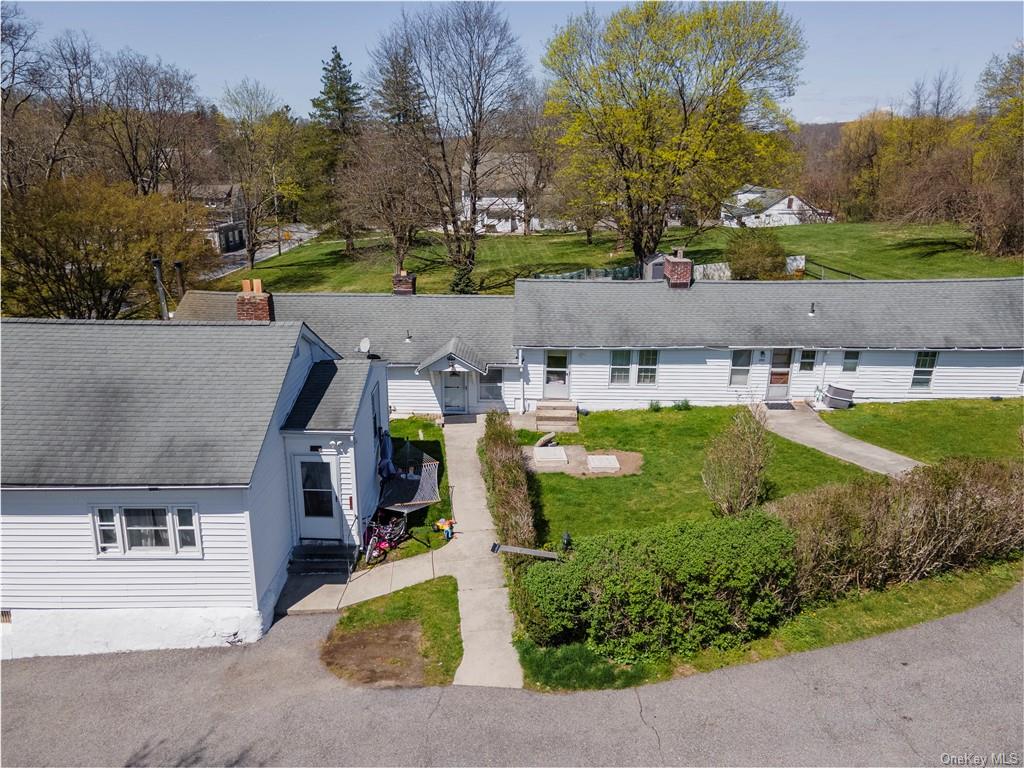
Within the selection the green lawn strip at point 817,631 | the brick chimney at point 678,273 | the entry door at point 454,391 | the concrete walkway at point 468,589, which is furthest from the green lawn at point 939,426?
the concrete walkway at point 468,589

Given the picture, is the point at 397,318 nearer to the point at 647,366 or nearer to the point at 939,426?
the point at 647,366

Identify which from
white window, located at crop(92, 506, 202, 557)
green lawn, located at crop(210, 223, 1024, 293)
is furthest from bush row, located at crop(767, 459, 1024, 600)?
green lawn, located at crop(210, 223, 1024, 293)

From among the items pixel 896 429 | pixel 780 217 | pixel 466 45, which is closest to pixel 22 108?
pixel 466 45

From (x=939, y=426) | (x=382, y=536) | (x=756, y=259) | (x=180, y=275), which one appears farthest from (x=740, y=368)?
(x=180, y=275)

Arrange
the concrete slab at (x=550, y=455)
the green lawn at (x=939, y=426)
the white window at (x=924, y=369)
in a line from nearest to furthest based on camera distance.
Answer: the concrete slab at (x=550, y=455), the green lawn at (x=939, y=426), the white window at (x=924, y=369)

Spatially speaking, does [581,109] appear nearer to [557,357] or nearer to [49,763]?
[557,357]

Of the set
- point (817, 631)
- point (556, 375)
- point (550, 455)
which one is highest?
point (556, 375)

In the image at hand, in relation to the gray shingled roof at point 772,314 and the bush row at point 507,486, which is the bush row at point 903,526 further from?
the gray shingled roof at point 772,314
